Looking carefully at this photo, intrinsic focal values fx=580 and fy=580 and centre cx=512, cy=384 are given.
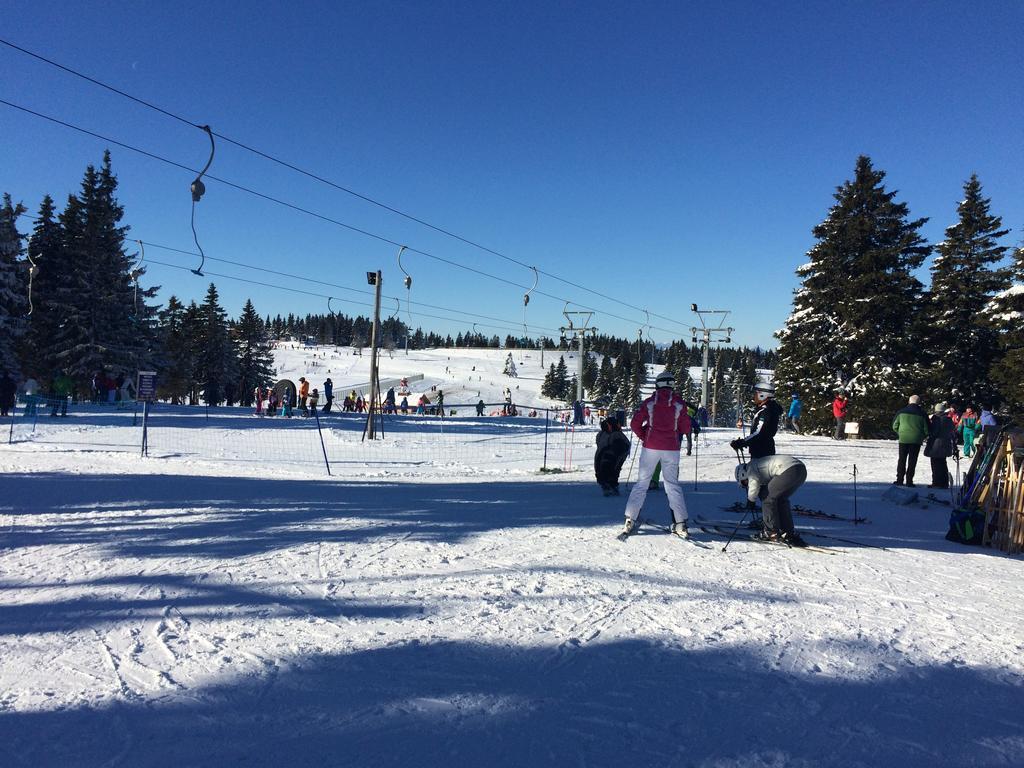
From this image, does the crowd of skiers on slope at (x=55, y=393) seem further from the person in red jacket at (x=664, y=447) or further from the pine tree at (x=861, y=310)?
the pine tree at (x=861, y=310)

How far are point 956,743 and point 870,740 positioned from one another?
42 centimetres

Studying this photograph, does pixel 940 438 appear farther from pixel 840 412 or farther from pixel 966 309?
pixel 966 309

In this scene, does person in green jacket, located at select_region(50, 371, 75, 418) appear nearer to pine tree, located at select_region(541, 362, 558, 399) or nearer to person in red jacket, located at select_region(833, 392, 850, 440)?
person in red jacket, located at select_region(833, 392, 850, 440)

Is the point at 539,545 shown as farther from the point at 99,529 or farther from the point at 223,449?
the point at 223,449

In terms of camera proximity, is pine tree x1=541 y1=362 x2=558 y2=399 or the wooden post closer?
the wooden post

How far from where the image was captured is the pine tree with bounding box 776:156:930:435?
27688 millimetres

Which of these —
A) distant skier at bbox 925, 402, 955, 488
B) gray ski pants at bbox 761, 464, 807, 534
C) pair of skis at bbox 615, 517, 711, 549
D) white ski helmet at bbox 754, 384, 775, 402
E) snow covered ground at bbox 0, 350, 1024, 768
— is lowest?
snow covered ground at bbox 0, 350, 1024, 768

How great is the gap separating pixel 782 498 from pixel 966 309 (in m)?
31.4

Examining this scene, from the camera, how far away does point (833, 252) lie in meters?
29.5

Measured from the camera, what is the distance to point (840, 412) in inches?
981

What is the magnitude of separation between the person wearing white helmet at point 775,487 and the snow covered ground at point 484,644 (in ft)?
1.27

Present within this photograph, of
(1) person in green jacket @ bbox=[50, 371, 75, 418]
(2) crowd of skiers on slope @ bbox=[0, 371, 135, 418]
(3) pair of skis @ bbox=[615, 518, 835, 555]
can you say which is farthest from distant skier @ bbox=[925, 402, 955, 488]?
(1) person in green jacket @ bbox=[50, 371, 75, 418]

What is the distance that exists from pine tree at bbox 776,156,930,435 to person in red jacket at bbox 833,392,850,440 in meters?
0.39

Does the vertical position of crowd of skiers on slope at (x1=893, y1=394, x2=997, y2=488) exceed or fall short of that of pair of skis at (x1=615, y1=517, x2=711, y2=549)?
it exceeds it
